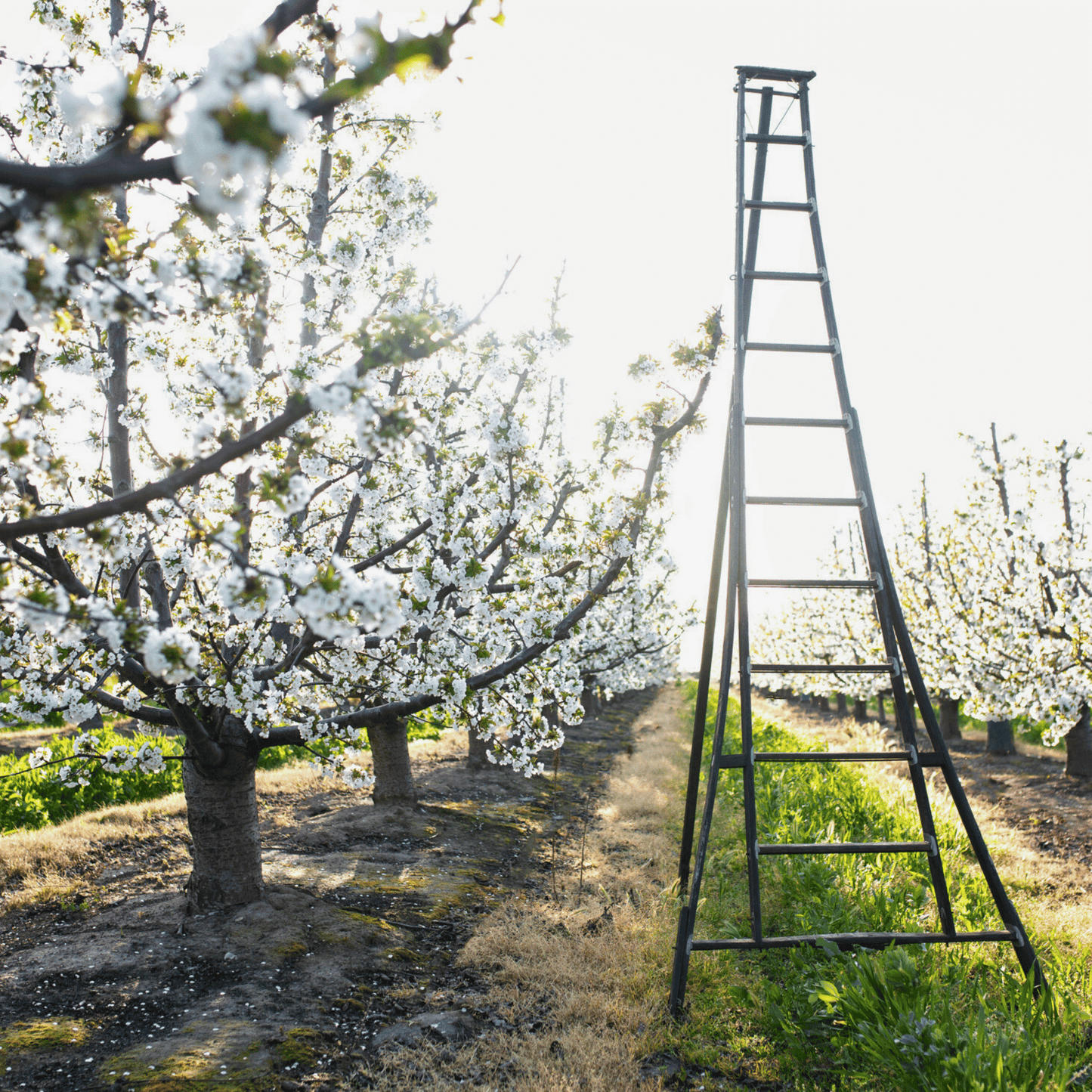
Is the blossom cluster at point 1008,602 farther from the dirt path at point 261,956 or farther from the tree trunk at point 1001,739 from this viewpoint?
the dirt path at point 261,956

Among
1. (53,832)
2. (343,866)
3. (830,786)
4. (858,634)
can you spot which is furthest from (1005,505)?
(53,832)

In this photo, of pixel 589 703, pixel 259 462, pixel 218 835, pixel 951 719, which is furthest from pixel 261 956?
pixel 589 703

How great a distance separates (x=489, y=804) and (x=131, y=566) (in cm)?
692

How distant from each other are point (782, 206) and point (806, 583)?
2.86m

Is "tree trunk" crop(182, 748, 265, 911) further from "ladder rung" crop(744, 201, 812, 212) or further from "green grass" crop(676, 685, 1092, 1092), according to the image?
"ladder rung" crop(744, 201, 812, 212)

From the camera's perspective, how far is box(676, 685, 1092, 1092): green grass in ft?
10.9

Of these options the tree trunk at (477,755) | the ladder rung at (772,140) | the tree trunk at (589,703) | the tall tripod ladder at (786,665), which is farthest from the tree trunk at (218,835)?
the tree trunk at (589,703)

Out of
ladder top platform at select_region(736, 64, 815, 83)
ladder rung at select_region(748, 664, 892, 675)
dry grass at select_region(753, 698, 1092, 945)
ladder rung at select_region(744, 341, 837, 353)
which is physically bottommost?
dry grass at select_region(753, 698, 1092, 945)

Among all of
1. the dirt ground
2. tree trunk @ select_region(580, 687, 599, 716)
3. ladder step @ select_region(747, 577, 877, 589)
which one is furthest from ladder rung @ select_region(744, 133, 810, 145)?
tree trunk @ select_region(580, 687, 599, 716)

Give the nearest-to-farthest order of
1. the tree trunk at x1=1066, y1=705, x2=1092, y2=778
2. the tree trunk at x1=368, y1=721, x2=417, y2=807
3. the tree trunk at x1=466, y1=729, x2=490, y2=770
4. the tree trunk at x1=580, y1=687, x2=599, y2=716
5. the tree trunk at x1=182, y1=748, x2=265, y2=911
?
the tree trunk at x1=182, y1=748, x2=265, y2=911 → the tree trunk at x1=368, y1=721, x2=417, y2=807 → the tree trunk at x1=466, y1=729, x2=490, y2=770 → the tree trunk at x1=1066, y1=705, x2=1092, y2=778 → the tree trunk at x1=580, y1=687, x2=599, y2=716

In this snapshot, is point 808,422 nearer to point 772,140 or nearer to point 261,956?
point 772,140

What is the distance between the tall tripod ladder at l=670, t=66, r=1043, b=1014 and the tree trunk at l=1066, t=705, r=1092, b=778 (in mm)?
10920

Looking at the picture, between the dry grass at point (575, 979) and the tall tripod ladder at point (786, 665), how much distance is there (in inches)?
20.3

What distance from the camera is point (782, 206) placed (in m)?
5.39
